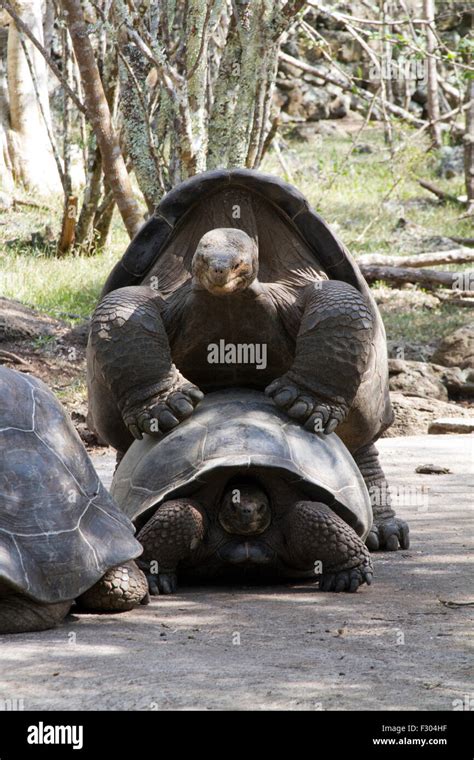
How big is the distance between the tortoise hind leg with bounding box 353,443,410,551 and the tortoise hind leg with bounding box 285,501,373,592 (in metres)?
0.82

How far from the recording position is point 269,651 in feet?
10.5

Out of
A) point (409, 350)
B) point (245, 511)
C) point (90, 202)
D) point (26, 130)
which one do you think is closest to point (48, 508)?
point (245, 511)

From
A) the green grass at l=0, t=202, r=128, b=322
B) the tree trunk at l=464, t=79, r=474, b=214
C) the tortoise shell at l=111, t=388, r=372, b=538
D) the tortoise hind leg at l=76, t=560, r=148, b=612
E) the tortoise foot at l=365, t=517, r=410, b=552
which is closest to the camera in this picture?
the tortoise hind leg at l=76, t=560, r=148, b=612

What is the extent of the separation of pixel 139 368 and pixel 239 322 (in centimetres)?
48

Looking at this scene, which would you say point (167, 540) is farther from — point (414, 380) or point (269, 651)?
point (414, 380)

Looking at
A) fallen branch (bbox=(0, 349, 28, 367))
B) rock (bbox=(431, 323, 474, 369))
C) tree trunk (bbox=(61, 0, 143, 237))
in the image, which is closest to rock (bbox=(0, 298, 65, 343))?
fallen branch (bbox=(0, 349, 28, 367))

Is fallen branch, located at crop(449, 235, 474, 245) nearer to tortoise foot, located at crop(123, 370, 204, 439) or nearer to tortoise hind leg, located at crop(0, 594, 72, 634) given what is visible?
tortoise foot, located at crop(123, 370, 204, 439)

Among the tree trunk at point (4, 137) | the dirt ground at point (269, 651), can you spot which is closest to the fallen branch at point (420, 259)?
the tree trunk at point (4, 137)

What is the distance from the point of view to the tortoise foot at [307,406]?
452cm

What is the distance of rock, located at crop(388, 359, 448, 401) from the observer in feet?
30.0

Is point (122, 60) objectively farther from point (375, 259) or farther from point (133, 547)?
point (133, 547)

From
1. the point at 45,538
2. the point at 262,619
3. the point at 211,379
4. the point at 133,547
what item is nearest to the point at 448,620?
the point at 262,619

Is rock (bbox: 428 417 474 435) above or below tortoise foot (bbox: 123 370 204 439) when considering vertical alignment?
below

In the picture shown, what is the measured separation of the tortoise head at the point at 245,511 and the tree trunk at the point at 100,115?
3.63m
